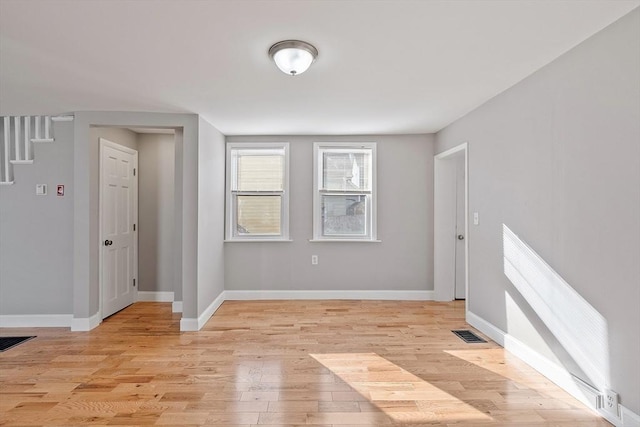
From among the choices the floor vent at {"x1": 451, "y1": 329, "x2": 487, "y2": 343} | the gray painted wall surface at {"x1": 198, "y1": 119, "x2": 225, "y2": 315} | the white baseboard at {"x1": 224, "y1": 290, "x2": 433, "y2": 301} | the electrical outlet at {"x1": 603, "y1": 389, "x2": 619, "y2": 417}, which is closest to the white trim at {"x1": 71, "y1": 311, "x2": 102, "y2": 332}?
the gray painted wall surface at {"x1": 198, "y1": 119, "x2": 225, "y2": 315}

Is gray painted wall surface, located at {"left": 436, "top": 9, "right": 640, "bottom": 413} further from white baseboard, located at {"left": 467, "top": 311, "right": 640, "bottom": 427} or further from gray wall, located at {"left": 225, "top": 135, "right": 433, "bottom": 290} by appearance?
gray wall, located at {"left": 225, "top": 135, "right": 433, "bottom": 290}

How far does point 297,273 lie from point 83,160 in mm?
2901

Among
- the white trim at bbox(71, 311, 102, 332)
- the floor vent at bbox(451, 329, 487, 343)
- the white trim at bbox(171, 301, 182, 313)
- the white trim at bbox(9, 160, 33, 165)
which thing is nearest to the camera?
the floor vent at bbox(451, 329, 487, 343)

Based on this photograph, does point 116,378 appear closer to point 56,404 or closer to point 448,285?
point 56,404

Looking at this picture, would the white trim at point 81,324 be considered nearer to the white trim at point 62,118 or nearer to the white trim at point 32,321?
the white trim at point 32,321

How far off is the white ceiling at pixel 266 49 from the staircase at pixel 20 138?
0.20 meters

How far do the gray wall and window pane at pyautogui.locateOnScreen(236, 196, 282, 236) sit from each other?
0.19m

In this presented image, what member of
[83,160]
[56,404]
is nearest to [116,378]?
[56,404]

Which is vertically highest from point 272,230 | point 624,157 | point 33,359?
point 624,157

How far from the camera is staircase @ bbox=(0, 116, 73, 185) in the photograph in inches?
149

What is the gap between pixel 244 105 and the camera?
135 inches

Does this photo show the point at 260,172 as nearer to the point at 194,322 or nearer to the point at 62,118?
the point at 194,322

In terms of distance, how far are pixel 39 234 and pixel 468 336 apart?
186 inches

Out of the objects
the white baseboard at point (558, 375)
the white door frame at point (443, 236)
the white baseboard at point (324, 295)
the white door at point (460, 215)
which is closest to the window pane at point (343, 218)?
the white baseboard at point (324, 295)
